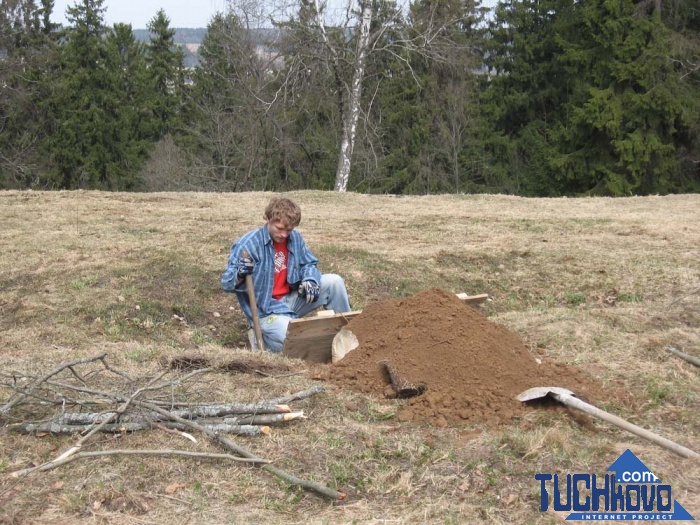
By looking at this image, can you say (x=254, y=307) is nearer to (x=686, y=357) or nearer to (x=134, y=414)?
(x=134, y=414)

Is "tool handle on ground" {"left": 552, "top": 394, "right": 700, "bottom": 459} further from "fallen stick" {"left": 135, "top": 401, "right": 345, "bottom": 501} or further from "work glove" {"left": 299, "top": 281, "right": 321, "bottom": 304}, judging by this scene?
"work glove" {"left": 299, "top": 281, "right": 321, "bottom": 304}

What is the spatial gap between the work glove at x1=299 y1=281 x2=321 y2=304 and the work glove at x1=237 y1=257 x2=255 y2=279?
0.48 m

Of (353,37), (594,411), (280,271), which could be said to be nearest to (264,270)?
(280,271)

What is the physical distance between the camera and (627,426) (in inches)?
138

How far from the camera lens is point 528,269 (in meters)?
8.36

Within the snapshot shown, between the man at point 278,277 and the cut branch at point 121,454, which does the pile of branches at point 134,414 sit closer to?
the cut branch at point 121,454

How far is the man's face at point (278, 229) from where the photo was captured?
5.55 meters

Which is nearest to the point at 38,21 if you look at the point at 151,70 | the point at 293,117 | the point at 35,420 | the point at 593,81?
the point at 151,70

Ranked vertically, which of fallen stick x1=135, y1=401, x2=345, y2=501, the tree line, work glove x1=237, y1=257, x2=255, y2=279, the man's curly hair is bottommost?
fallen stick x1=135, y1=401, x2=345, y2=501

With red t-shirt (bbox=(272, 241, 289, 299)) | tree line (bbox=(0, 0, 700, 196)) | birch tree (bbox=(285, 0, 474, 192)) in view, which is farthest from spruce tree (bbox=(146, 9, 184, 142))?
red t-shirt (bbox=(272, 241, 289, 299))

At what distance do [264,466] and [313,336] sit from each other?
1861mm

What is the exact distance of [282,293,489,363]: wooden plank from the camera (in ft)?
16.6

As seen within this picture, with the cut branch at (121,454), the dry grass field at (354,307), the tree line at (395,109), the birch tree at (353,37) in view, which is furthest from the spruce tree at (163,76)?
the cut branch at (121,454)

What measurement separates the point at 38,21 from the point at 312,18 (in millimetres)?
20715
